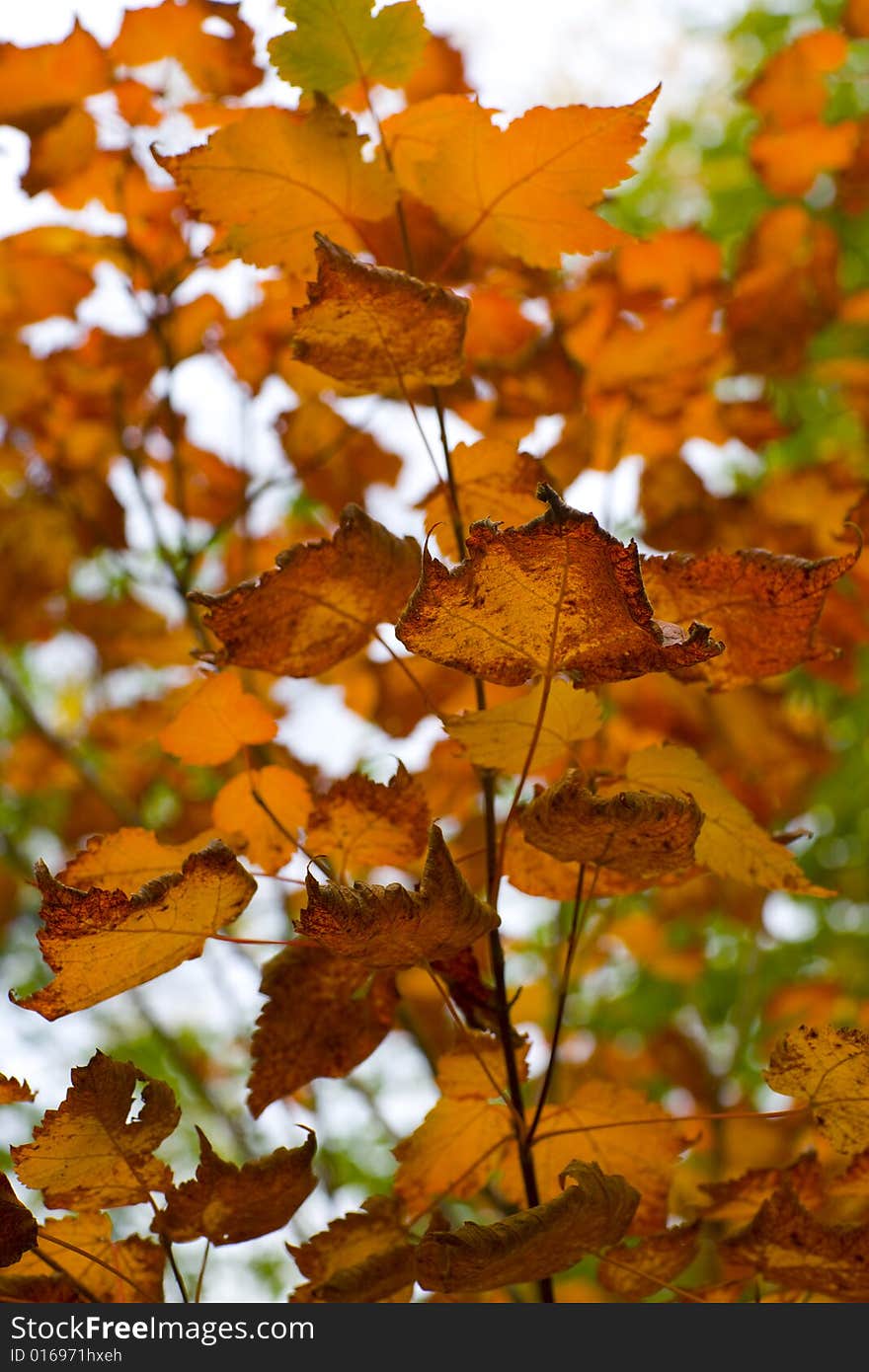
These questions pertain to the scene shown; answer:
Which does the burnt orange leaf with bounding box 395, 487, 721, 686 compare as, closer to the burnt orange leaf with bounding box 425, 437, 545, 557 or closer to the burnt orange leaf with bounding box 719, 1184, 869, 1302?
the burnt orange leaf with bounding box 425, 437, 545, 557

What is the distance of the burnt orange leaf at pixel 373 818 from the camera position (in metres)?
0.62

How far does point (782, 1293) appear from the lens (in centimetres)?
67

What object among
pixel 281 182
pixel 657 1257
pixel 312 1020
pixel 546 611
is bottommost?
pixel 657 1257

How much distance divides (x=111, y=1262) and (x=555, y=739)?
1.18 ft

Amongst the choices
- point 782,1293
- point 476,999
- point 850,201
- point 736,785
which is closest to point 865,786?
point 736,785

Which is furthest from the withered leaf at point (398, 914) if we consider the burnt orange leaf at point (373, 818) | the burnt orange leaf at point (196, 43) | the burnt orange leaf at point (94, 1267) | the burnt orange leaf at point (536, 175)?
the burnt orange leaf at point (196, 43)

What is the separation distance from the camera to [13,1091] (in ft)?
1.71

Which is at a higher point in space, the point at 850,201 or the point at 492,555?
the point at 492,555

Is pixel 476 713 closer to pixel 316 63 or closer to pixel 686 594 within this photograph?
pixel 686 594

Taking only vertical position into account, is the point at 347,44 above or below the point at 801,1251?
above

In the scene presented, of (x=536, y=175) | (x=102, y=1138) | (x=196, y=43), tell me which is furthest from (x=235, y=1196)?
(x=196, y=43)

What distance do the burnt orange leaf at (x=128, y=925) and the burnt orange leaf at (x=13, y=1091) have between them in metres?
0.05

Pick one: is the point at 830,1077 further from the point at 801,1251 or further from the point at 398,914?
the point at 398,914

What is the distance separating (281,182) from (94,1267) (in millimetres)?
594
